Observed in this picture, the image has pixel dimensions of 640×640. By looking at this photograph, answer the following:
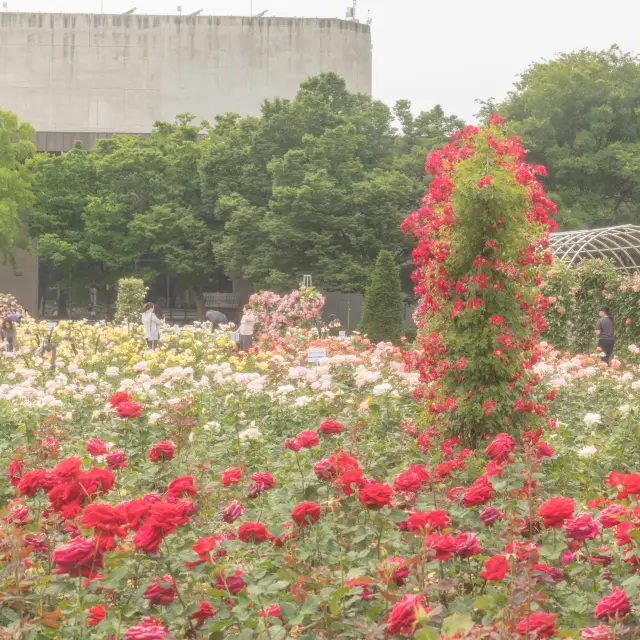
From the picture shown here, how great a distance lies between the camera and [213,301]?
43.5 metres

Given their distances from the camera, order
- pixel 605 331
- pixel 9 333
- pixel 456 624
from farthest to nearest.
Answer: pixel 9 333
pixel 605 331
pixel 456 624

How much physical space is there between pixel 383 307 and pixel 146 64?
27345 mm

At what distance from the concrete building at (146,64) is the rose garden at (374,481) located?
115 feet

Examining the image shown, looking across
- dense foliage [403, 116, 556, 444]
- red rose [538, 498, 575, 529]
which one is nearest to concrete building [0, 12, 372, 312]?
dense foliage [403, 116, 556, 444]

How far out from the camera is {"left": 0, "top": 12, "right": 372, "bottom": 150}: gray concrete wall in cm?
4691

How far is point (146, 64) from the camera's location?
155 ft

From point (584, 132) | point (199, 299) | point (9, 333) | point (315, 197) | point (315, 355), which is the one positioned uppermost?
point (584, 132)

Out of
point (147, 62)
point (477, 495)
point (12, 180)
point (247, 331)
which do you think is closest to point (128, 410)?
point (477, 495)

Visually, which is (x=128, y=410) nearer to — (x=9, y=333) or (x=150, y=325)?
(x=9, y=333)

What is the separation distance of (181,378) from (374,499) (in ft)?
20.3

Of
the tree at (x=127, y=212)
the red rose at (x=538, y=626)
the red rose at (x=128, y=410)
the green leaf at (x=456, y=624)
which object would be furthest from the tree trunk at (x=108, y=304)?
the green leaf at (x=456, y=624)

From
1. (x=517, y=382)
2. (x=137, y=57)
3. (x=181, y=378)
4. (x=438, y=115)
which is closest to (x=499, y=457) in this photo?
(x=517, y=382)

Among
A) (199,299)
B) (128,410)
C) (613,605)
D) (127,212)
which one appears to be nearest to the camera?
(613,605)

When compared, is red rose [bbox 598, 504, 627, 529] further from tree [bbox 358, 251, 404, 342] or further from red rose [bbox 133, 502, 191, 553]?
tree [bbox 358, 251, 404, 342]
